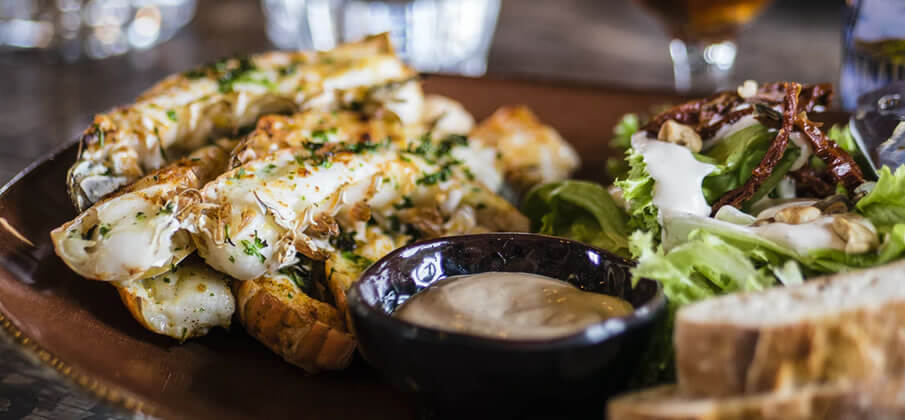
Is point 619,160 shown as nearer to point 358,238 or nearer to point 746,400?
point 358,238

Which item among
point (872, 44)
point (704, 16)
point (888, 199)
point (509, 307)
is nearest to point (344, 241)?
point (509, 307)

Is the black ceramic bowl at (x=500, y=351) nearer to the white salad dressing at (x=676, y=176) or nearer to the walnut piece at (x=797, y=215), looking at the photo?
the white salad dressing at (x=676, y=176)

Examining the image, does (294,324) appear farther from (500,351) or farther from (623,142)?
(623,142)

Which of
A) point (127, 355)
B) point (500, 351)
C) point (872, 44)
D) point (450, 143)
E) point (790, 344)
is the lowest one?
point (127, 355)

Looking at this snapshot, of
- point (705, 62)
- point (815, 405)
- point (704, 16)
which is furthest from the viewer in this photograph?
point (705, 62)

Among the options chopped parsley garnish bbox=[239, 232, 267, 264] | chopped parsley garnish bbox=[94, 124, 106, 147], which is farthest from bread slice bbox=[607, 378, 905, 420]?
chopped parsley garnish bbox=[94, 124, 106, 147]

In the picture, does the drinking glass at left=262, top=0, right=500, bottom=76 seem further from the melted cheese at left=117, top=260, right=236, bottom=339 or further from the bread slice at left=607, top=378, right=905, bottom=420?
the bread slice at left=607, top=378, right=905, bottom=420

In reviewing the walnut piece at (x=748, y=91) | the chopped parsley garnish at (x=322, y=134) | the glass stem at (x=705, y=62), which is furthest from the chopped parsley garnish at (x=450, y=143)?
the glass stem at (x=705, y=62)
